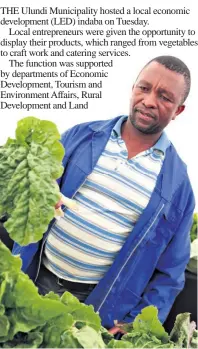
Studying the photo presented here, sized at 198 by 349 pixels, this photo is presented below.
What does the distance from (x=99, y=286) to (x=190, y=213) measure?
41cm

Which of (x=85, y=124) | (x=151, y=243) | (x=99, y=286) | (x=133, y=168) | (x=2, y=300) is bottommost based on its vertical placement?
(x=99, y=286)

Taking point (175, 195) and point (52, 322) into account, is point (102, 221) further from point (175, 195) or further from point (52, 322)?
point (52, 322)

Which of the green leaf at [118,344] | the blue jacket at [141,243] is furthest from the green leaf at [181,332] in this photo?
the blue jacket at [141,243]

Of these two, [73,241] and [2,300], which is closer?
[2,300]

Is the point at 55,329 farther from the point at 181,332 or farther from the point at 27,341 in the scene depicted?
the point at 181,332

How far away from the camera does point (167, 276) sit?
175cm

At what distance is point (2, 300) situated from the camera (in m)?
0.98

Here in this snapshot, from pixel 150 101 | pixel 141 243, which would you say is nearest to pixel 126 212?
pixel 141 243

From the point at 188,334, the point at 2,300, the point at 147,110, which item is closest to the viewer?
the point at 2,300

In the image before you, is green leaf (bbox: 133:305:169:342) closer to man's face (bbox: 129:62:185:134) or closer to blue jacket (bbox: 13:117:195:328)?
blue jacket (bbox: 13:117:195:328)

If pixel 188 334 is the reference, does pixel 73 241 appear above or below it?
above

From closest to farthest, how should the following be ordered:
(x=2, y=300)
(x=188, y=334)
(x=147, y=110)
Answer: (x=2, y=300)
(x=188, y=334)
(x=147, y=110)

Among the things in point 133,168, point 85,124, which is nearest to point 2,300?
point 133,168

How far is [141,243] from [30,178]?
81 cm
